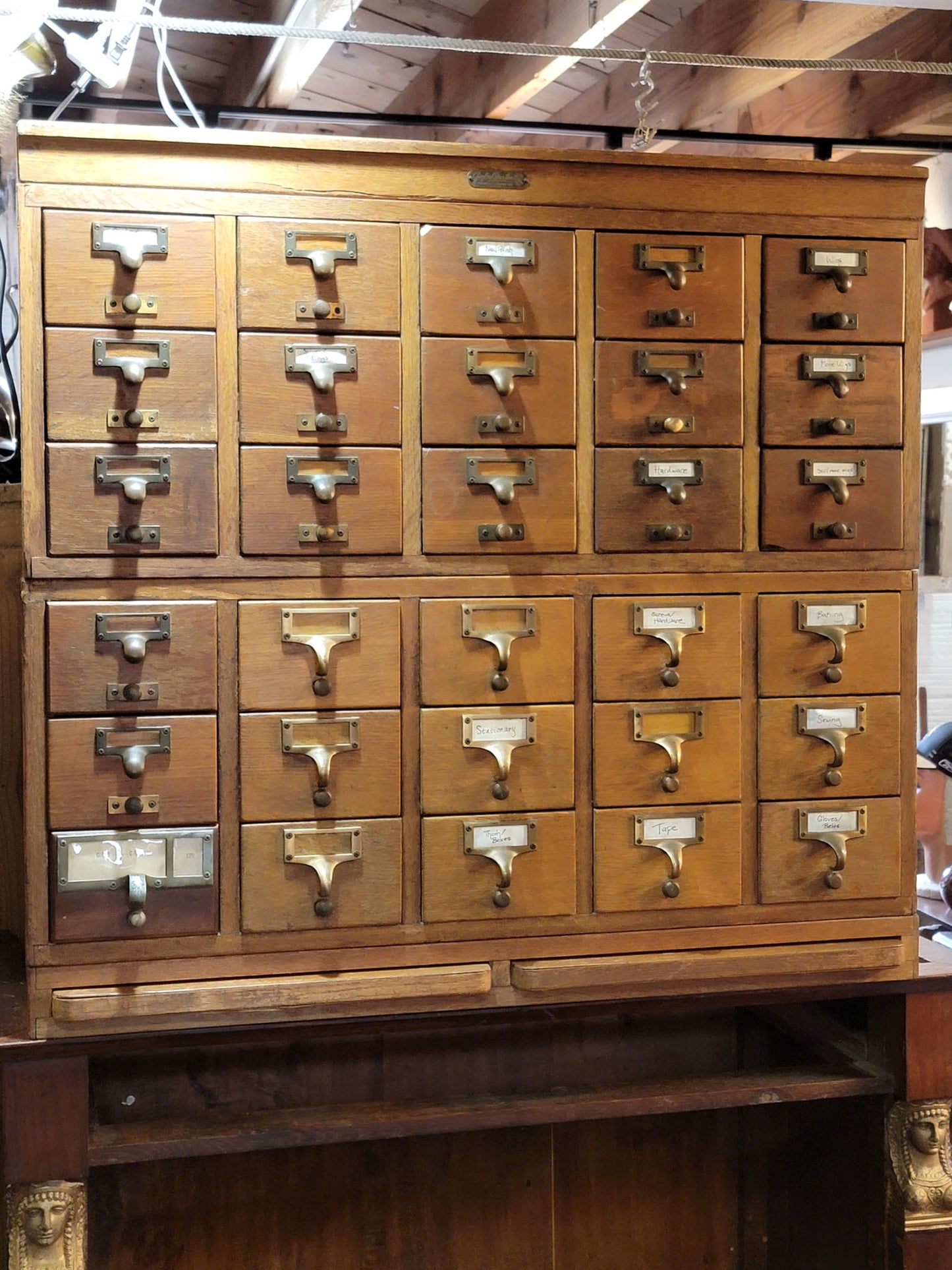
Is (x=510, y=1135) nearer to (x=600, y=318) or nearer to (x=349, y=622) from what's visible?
(x=349, y=622)

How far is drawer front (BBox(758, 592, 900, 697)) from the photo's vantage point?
7.37 feet

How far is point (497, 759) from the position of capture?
84.0 inches

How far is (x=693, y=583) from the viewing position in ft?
7.27

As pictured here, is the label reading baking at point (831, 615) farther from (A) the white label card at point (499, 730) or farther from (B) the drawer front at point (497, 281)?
(B) the drawer front at point (497, 281)

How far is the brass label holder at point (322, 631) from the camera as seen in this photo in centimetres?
205

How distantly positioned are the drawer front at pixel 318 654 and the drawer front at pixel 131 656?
7cm

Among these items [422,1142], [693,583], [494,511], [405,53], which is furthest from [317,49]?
[422,1142]

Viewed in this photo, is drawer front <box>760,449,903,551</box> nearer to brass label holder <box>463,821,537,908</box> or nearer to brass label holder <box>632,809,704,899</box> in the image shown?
brass label holder <box>632,809,704,899</box>

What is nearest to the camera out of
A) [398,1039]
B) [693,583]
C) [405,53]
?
[693,583]

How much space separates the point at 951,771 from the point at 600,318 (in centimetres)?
140

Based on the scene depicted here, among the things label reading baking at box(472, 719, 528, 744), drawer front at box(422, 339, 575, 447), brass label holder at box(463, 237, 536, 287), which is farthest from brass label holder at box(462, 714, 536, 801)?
brass label holder at box(463, 237, 536, 287)

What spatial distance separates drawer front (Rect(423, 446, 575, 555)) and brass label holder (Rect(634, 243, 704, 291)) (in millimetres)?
347

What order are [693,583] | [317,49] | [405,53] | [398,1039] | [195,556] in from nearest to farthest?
1. [195,556]
2. [693,583]
3. [317,49]
4. [398,1039]
5. [405,53]

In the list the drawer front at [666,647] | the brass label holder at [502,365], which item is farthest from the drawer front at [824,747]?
the brass label holder at [502,365]
